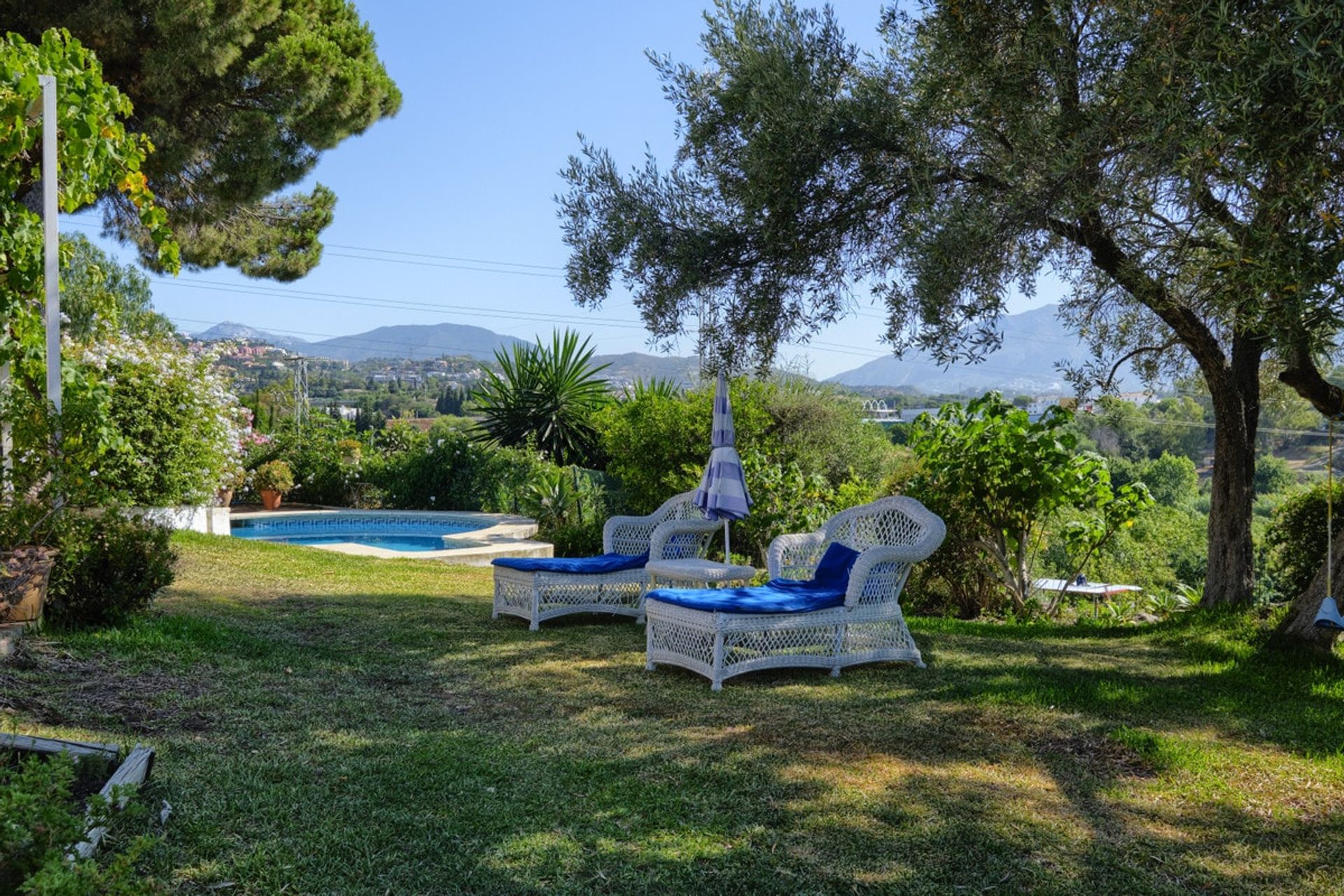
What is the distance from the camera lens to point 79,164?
590cm

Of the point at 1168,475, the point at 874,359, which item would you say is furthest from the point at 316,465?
the point at 1168,475

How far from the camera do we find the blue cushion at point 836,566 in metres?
6.36

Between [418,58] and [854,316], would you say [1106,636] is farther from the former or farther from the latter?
[418,58]

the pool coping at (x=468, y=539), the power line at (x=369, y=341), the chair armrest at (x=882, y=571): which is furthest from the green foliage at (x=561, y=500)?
the power line at (x=369, y=341)

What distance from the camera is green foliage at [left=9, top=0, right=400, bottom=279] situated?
10.2m

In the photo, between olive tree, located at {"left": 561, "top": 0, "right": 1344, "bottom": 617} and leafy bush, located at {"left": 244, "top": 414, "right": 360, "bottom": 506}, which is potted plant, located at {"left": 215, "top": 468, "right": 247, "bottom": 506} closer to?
leafy bush, located at {"left": 244, "top": 414, "right": 360, "bottom": 506}

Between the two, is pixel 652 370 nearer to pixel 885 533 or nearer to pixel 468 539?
pixel 468 539

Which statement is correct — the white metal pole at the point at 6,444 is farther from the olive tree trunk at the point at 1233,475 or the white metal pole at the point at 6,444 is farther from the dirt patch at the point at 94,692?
the olive tree trunk at the point at 1233,475

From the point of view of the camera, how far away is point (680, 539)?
7.84m

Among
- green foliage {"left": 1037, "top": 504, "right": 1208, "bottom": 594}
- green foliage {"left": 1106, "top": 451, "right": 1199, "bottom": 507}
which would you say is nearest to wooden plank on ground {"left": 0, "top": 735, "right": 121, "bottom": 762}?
green foliage {"left": 1037, "top": 504, "right": 1208, "bottom": 594}

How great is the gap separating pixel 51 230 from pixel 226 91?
656 cm

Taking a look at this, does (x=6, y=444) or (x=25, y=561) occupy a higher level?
(x=6, y=444)

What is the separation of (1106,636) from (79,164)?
7384mm

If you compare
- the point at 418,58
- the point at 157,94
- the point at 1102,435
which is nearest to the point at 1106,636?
the point at 157,94
